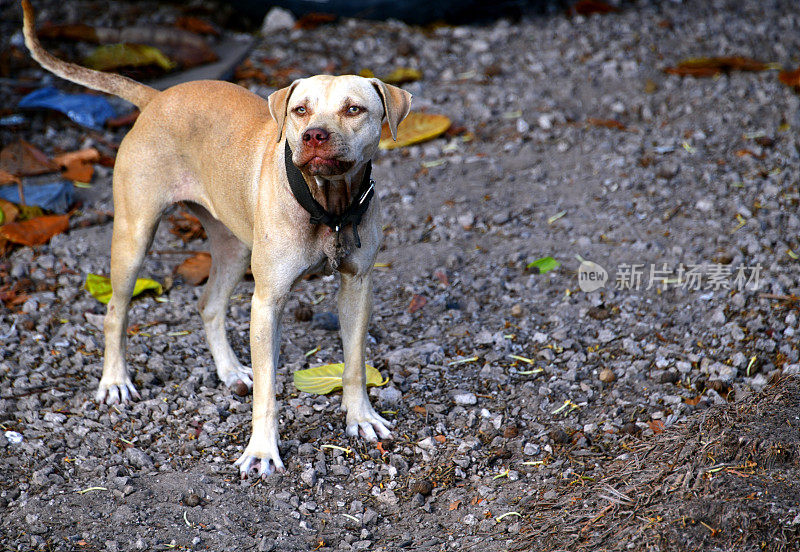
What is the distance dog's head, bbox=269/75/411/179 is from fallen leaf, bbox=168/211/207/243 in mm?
2867

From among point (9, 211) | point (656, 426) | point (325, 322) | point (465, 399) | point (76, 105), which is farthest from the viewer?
point (76, 105)

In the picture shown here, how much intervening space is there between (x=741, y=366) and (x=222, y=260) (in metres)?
3.21

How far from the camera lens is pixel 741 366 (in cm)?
473

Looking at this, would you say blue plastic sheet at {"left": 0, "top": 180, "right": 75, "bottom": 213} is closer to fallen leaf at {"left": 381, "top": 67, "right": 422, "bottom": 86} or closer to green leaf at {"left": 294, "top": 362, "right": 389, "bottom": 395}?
green leaf at {"left": 294, "top": 362, "right": 389, "bottom": 395}

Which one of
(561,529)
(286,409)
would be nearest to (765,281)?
(561,529)

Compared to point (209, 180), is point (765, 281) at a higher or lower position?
lower

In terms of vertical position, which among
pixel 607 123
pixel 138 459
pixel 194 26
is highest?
pixel 194 26

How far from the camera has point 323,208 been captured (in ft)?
12.4

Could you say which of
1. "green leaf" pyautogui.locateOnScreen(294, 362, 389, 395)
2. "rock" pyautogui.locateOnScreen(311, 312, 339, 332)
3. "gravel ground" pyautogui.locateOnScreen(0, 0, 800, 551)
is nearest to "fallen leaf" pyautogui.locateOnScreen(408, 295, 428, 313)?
"gravel ground" pyautogui.locateOnScreen(0, 0, 800, 551)

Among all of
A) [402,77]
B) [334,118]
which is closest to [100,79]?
[334,118]

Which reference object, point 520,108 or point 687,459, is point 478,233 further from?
point 687,459

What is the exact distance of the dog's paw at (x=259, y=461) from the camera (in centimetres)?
403

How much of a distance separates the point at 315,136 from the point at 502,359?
2.21 metres

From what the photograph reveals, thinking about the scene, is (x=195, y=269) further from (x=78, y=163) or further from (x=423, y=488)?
(x=423, y=488)
